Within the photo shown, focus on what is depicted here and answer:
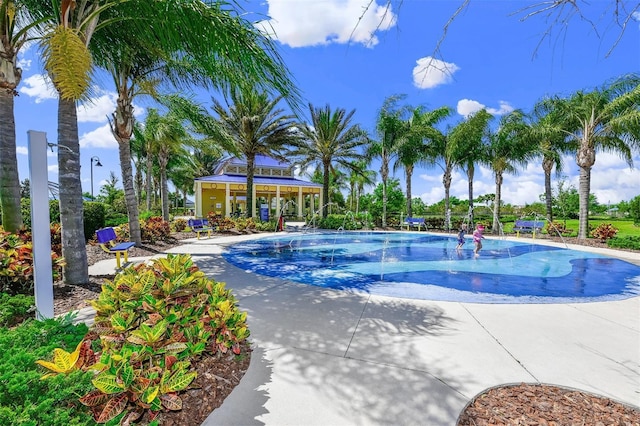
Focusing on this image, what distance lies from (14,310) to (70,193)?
264 cm

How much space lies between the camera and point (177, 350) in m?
2.49

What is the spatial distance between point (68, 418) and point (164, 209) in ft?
69.5

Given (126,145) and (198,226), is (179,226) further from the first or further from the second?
(126,145)

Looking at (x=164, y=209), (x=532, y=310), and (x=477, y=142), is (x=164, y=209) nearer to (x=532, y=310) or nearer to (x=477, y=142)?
(x=532, y=310)

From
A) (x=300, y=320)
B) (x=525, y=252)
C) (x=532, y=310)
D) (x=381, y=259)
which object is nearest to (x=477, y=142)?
(x=525, y=252)

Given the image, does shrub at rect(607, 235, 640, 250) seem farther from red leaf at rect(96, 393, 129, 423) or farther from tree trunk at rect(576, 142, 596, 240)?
red leaf at rect(96, 393, 129, 423)

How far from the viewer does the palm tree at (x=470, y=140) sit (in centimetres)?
2144

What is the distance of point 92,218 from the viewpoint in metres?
12.3

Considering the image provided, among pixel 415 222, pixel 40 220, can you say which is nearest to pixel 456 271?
pixel 40 220

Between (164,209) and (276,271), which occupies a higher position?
(164,209)

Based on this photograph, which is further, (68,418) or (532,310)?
(532,310)

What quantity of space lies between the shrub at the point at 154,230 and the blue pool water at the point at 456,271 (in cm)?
374

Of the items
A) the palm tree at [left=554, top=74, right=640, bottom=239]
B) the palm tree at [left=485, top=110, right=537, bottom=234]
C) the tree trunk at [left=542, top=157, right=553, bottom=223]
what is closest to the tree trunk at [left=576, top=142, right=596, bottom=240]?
the palm tree at [left=554, top=74, right=640, bottom=239]

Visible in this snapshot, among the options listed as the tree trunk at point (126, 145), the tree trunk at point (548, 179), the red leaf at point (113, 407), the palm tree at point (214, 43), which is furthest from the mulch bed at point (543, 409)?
the tree trunk at point (548, 179)
